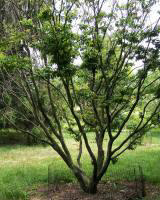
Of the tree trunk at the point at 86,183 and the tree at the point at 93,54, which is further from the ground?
the tree at the point at 93,54

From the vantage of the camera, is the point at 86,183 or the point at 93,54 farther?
the point at 86,183

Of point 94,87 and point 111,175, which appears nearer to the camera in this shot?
point 94,87

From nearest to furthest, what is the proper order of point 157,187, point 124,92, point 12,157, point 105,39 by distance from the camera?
point 124,92
point 105,39
point 157,187
point 12,157

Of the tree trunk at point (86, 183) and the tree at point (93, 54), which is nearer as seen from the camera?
the tree at point (93, 54)

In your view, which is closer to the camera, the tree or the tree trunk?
the tree

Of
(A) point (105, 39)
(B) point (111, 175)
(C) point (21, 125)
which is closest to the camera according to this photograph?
(A) point (105, 39)

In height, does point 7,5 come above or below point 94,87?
above

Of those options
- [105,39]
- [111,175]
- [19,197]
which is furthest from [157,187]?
[105,39]

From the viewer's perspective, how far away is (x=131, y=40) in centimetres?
439

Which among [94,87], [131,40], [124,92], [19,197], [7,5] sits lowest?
[19,197]

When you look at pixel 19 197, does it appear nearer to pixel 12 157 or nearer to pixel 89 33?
pixel 89 33

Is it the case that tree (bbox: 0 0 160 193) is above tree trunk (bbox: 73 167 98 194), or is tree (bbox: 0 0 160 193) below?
above

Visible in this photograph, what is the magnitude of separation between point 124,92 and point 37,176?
410 cm

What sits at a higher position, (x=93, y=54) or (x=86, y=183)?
(x=93, y=54)
